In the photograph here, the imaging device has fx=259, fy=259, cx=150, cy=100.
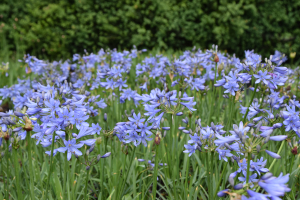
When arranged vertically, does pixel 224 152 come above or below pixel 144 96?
below

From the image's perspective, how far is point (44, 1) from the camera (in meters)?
8.30

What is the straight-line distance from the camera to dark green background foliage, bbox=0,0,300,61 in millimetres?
7953

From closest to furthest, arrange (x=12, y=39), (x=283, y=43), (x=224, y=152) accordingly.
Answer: (x=224, y=152), (x=283, y=43), (x=12, y=39)

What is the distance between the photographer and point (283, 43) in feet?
28.9

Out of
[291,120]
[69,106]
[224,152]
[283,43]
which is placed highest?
[283,43]

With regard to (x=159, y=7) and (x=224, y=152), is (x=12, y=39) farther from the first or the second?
(x=224, y=152)

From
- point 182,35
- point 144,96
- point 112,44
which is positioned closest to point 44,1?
point 112,44

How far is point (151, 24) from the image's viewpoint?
26.8ft

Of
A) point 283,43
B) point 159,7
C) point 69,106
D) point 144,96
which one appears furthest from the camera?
point 283,43

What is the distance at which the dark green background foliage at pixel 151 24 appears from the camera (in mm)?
7953

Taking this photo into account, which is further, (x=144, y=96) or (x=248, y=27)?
(x=248, y=27)

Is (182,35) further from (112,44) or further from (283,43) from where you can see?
(283,43)

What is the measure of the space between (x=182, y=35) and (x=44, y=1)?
455 cm

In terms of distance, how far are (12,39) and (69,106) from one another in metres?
9.26
